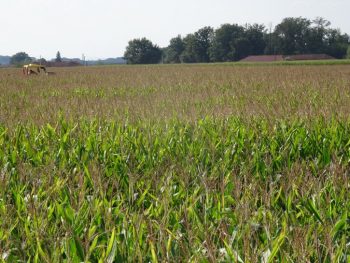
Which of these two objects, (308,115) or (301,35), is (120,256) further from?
(301,35)

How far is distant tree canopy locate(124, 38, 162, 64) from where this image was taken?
→ 4016 inches

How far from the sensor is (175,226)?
2.33 metres

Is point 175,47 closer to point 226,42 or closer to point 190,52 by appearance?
point 190,52

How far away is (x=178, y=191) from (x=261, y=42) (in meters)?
95.4

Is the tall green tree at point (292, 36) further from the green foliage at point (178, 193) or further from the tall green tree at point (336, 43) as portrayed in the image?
the green foliage at point (178, 193)

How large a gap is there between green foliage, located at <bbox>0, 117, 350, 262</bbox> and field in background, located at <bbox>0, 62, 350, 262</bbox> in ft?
0.04

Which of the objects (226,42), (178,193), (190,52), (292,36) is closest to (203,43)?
(190,52)

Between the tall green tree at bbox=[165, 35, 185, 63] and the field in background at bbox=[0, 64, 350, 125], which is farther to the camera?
the tall green tree at bbox=[165, 35, 185, 63]

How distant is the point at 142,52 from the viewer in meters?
102

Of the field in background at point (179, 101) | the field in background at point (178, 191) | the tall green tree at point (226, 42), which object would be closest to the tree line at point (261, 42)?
the tall green tree at point (226, 42)

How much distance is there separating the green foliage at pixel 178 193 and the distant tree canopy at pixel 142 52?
320 feet

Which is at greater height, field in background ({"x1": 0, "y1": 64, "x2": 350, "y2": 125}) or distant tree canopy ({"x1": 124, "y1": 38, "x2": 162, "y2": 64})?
distant tree canopy ({"x1": 124, "y1": 38, "x2": 162, "y2": 64})

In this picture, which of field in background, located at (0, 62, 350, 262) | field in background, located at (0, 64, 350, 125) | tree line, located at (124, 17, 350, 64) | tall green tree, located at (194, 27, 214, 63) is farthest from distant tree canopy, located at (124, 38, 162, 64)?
field in background, located at (0, 62, 350, 262)

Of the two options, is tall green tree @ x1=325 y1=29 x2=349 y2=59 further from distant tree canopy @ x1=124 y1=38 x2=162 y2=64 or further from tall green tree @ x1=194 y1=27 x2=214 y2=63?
distant tree canopy @ x1=124 y1=38 x2=162 y2=64
